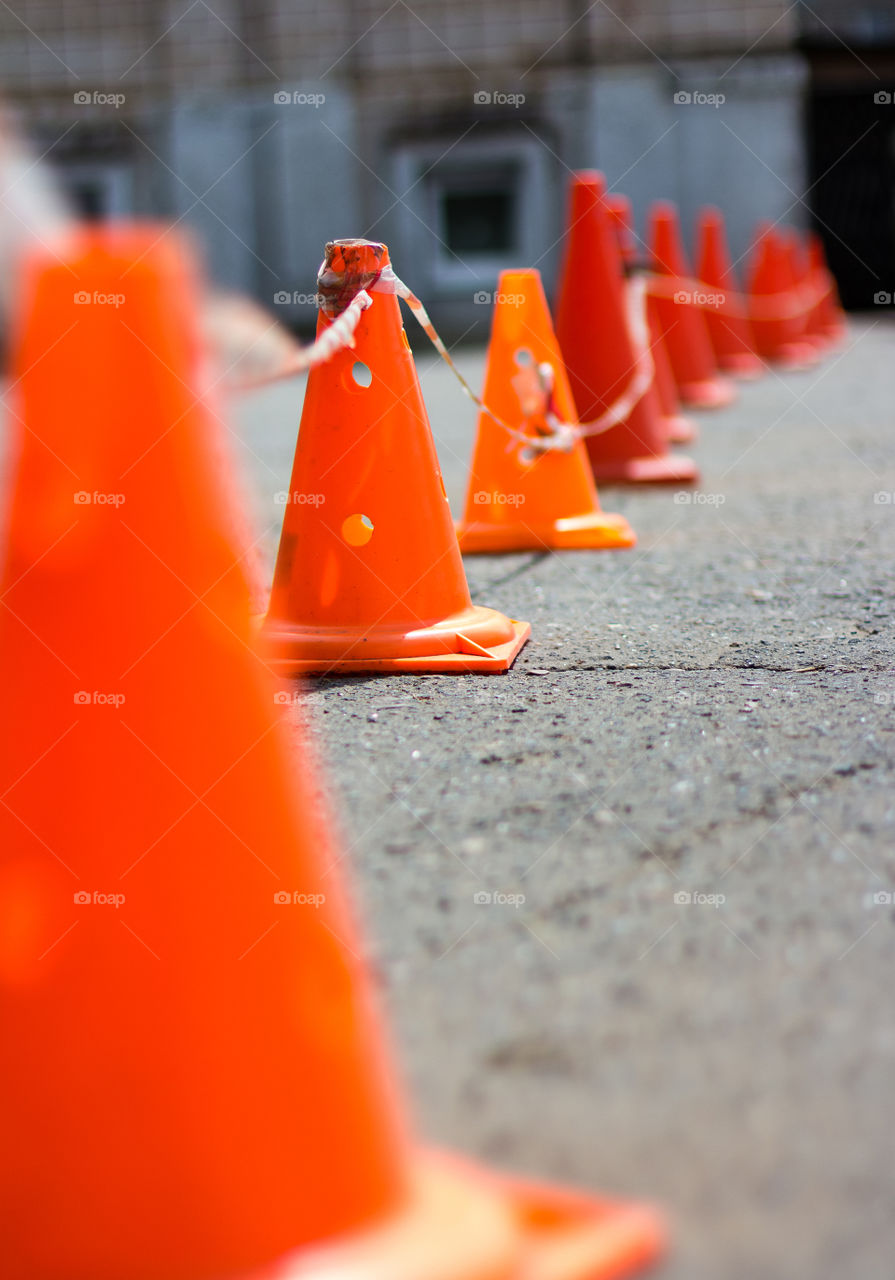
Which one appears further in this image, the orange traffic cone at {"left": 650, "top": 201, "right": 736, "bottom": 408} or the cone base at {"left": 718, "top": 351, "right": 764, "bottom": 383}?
Answer: the cone base at {"left": 718, "top": 351, "right": 764, "bottom": 383}

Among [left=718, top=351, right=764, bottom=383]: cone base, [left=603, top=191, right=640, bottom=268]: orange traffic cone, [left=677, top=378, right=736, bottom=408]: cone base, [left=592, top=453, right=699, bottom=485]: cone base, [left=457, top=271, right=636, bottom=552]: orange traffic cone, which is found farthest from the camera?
[left=718, top=351, right=764, bottom=383]: cone base

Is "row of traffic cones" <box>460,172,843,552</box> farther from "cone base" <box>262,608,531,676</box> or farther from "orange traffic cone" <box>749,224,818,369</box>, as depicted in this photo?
"orange traffic cone" <box>749,224,818,369</box>

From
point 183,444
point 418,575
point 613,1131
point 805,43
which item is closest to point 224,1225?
point 613,1131

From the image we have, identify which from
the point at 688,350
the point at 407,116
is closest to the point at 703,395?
the point at 688,350

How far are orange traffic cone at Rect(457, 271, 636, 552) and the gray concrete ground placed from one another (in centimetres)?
59

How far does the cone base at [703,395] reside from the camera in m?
9.09

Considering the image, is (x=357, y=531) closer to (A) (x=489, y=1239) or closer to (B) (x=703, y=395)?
(A) (x=489, y=1239)

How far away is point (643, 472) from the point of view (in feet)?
19.9

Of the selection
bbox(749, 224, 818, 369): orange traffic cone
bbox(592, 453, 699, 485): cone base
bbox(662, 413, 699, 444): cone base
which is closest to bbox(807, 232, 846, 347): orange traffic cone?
bbox(749, 224, 818, 369): orange traffic cone

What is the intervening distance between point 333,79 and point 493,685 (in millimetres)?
15119

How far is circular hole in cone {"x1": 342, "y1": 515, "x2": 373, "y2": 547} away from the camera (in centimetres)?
342

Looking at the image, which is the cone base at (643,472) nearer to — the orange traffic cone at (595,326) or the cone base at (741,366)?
the orange traffic cone at (595,326)

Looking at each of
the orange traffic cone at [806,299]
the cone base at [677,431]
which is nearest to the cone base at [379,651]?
the cone base at [677,431]

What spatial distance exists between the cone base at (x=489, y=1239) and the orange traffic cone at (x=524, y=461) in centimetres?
350
